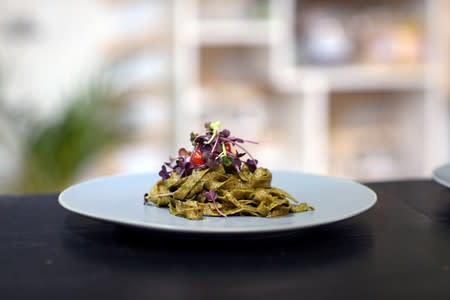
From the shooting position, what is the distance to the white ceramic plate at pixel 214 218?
2.34ft

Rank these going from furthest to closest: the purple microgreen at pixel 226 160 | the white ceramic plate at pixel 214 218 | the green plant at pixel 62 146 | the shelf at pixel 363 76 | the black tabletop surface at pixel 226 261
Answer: the shelf at pixel 363 76 < the green plant at pixel 62 146 < the purple microgreen at pixel 226 160 < the white ceramic plate at pixel 214 218 < the black tabletop surface at pixel 226 261

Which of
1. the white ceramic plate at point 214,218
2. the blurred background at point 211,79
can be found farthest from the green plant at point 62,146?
the white ceramic plate at point 214,218

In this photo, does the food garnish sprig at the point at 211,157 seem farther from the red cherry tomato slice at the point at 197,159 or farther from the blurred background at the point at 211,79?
the blurred background at the point at 211,79

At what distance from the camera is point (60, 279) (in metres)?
0.64

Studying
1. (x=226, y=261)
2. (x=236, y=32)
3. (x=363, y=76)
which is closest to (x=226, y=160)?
(x=226, y=261)

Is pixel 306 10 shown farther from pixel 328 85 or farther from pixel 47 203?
pixel 47 203

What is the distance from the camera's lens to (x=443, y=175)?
0.98 meters

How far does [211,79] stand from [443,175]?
186cm

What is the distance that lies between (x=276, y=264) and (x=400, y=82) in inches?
80.4

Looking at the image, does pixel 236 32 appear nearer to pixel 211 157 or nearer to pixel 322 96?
pixel 322 96

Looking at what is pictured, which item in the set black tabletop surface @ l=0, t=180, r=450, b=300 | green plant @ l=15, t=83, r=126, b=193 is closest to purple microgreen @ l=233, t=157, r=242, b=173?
black tabletop surface @ l=0, t=180, r=450, b=300

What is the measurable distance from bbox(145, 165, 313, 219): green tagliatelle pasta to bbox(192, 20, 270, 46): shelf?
1619mm

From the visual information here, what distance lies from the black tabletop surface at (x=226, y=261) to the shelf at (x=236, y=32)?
1.62 metres

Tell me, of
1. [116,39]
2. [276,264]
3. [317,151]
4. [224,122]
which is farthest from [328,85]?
[276,264]
